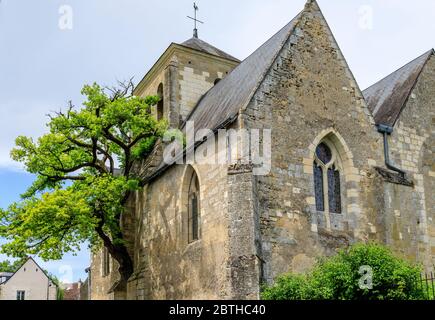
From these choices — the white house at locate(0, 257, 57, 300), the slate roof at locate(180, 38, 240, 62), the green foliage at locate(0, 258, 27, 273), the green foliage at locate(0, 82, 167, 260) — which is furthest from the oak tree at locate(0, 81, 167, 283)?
the green foliage at locate(0, 258, 27, 273)

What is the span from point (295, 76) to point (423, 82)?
5.89m

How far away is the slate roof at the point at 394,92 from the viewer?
20469mm

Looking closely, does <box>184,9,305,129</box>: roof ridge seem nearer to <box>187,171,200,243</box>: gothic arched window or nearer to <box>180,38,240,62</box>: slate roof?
<box>180,38,240,62</box>: slate roof

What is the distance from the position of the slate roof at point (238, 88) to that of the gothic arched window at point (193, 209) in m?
1.85

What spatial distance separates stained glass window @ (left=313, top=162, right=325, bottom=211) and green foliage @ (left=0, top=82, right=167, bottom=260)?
244 inches

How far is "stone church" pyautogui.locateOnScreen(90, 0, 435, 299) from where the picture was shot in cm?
1573

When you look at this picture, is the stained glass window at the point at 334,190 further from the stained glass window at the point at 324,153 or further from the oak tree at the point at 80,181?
the oak tree at the point at 80,181

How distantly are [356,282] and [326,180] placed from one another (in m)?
4.89

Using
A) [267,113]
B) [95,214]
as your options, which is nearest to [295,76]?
[267,113]

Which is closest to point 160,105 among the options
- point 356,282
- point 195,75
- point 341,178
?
Answer: point 195,75

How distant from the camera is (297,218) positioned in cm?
1642

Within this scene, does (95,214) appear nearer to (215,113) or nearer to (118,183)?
(118,183)

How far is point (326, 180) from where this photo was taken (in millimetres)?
17953
